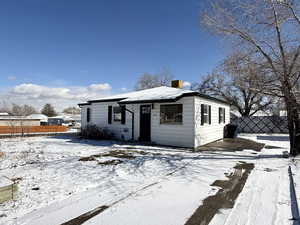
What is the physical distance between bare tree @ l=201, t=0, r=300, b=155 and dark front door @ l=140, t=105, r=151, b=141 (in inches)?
210

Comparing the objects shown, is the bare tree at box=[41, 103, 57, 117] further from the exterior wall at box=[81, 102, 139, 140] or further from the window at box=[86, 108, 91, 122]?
the window at box=[86, 108, 91, 122]

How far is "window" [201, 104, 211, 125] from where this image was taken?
9.29 meters

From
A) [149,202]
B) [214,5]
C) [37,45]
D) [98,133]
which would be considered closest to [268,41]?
[214,5]

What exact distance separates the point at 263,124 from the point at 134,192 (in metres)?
19.1

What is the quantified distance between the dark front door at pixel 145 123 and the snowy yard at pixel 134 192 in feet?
14.7

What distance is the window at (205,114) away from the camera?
929cm

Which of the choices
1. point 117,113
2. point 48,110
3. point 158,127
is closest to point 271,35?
point 158,127

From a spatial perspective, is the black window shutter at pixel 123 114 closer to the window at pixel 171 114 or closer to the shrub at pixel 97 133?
the shrub at pixel 97 133

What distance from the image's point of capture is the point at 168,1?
8938 millimetres

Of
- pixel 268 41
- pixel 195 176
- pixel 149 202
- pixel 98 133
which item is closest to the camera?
pixel 149 202

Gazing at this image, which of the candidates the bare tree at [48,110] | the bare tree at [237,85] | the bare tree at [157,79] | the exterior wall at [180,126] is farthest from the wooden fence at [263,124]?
the bare tree at [48,110]

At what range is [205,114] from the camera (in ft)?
32.7

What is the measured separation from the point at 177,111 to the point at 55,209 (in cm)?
724

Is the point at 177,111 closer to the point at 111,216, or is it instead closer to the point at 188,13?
the point at 188,13
